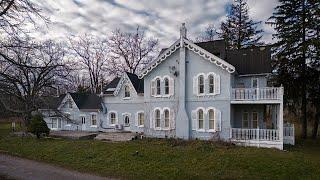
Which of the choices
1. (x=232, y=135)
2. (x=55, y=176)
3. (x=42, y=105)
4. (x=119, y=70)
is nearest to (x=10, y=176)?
(x=55, y=176)

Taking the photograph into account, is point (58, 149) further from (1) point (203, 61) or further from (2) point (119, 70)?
(2) point (119, 70)

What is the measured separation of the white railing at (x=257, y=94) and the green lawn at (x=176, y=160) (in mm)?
3951

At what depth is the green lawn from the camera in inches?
583

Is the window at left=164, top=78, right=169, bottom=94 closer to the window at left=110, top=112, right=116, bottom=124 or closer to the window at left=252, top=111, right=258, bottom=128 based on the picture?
the window at left=252, top=111, right=258, bottom=128

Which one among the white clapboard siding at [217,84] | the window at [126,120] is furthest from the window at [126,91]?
the white clapboard siding at [217,84]

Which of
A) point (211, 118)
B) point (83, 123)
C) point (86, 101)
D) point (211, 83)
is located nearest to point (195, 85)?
point (211, 83)

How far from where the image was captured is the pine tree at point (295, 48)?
28.2 metres

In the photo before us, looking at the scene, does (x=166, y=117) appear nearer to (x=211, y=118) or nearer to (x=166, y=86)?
(x=166, y=86)

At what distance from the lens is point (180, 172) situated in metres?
14.9

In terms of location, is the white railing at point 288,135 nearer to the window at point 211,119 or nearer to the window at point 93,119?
the window at point 211,119

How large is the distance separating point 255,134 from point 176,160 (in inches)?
317

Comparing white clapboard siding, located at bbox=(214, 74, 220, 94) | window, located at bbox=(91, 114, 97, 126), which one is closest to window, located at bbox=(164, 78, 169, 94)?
white clapboard siding, located at bbox=(214, 74, 220, 94)

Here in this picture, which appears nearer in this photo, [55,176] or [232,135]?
[55,176]

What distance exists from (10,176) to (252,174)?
11.5 meters
